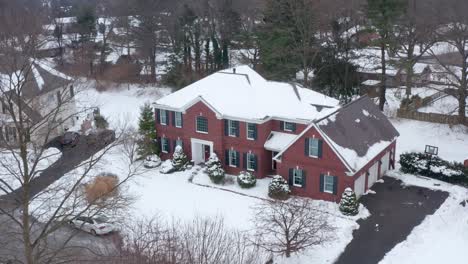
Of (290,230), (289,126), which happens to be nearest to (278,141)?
(289,126)

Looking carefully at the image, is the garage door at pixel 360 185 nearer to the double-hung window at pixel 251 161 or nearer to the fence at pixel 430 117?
the double-hung window at pixel 251 161

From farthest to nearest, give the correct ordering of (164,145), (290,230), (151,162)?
(164,145)
(151,162)
(290,230)

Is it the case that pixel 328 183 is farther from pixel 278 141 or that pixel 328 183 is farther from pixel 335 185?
pixel 278 141

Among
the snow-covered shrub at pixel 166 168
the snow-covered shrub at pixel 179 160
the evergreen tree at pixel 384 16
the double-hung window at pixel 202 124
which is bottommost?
the snow-covered shrub at pixel 166 168

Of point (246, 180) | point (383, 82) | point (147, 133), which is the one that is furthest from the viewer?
point (383, 82)

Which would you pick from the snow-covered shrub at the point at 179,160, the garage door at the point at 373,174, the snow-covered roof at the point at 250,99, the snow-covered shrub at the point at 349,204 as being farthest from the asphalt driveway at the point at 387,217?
the snow-covered shrub at the point at 179,160

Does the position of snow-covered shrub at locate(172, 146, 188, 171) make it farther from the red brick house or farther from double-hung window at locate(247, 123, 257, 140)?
double-hung window at locate(247, 123, 257, 140)
